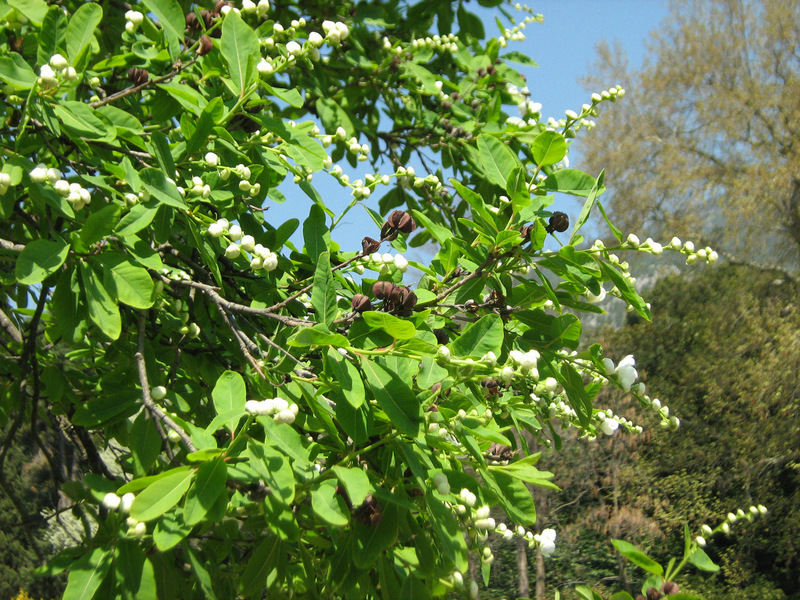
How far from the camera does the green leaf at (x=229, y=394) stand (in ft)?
4.86

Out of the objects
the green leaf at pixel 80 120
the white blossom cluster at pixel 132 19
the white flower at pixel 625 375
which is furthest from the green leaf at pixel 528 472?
the white blossom cluster at pixel 132 19

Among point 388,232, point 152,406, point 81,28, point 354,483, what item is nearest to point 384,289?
point 388,232

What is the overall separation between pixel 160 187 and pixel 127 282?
241 millimetres

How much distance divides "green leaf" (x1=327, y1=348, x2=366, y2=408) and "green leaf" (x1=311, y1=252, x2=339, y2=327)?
0.56 feet

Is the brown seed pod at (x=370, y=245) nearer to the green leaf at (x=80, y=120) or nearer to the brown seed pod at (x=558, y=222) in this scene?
the brown seed pod at (x=558, y=222)

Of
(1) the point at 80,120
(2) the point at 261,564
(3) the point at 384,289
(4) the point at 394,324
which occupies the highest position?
(1) the point at 80,120

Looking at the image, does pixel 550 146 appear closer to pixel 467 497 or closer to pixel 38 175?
pixel 467 497

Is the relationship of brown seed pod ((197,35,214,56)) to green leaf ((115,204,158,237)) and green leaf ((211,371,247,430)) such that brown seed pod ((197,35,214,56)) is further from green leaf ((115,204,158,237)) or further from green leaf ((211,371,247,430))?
green leaf ((211,371,247,430))

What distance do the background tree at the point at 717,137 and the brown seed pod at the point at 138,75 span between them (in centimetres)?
1699

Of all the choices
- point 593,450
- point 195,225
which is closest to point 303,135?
point 195,225

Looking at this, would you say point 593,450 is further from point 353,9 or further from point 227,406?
point 227,406

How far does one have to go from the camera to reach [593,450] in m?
13.4

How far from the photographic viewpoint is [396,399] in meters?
1.33

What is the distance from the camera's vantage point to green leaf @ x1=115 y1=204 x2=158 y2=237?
158cm
